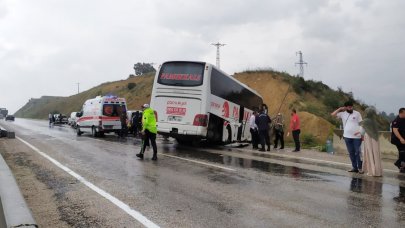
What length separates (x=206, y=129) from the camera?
17812mm

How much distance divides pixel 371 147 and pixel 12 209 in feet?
27.2

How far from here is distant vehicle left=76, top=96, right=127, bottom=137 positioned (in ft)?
85.4

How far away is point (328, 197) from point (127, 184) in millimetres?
3979

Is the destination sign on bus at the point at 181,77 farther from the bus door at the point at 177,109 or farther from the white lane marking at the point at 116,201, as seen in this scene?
the white lane marking at the point at 116,201

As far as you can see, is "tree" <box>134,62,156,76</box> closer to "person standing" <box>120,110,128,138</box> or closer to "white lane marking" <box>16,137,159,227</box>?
"person standing" <box>120,110,128,138</box>

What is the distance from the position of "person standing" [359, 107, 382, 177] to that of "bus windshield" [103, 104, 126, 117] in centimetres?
1807

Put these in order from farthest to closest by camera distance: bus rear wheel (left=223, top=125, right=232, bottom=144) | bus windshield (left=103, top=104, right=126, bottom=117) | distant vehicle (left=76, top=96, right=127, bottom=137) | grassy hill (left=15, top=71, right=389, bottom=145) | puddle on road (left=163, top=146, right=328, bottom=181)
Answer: grassy hill (left=15, top=71, right=389, bottom=145), bus windshield (left=103, top=104, right=126, bottom=117), distant vehicle (left=76, top=96, right=127, bottom=137), bus rear wheel (left=223, top=125, right=232, bottom=144), puddle on road (left=163, top=146, right=328, bottom=181)

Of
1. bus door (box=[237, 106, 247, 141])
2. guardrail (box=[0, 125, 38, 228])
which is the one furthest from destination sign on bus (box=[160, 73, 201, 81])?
guardrail (box=[0, 125, 38, 228])

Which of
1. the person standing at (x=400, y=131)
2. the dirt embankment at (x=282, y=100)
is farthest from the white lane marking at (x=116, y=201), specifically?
the dirt embankment at (x=282, y=100)

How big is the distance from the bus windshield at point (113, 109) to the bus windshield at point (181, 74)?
8.95 metres

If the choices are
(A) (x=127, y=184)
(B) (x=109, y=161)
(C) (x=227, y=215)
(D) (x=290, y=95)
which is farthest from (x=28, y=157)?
(D) (x=290, y=95)

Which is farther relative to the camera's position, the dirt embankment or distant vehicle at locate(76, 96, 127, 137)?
the dirt embankment

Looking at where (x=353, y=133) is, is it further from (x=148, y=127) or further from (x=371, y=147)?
(x=148, y=127)

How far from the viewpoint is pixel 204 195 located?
788 centimetres
